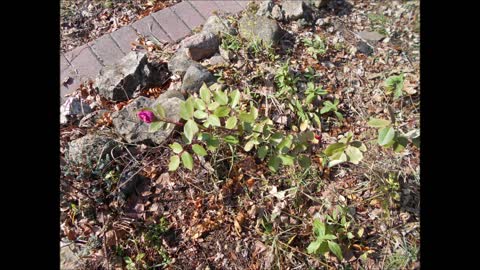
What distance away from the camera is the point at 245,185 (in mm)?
2283

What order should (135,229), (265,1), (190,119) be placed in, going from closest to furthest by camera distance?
(190,119)
(135,229)
(265,1)

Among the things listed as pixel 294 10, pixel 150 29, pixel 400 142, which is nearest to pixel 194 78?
pixel 150 29

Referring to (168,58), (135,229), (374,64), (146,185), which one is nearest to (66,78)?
(168,58)

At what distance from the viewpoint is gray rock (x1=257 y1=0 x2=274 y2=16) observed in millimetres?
3055

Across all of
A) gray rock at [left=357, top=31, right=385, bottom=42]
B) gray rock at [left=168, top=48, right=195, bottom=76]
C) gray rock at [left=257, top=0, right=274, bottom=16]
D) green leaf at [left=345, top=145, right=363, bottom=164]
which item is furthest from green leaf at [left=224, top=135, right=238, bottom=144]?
gray rock at [left=357, top=31, right=385, bottom=42]

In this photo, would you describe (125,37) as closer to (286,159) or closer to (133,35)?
(133,35)

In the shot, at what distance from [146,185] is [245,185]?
0.55 meters

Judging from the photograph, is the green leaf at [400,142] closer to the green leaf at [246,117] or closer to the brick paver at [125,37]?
the green leaf at [246,117]

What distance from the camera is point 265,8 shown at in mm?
3062

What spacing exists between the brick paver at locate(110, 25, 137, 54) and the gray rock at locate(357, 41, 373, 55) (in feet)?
5.25

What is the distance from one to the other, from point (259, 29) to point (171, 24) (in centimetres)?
64

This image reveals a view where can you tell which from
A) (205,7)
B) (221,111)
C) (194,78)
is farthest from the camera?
(205,7)

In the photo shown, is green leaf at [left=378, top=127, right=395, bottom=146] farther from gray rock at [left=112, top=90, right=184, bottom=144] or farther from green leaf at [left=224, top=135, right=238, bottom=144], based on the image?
gray rock at [left=112, top=90, right=184, bottom=144]

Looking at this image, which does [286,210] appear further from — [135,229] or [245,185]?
[135,229]
